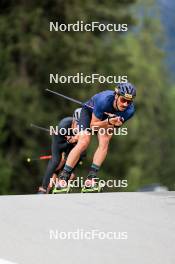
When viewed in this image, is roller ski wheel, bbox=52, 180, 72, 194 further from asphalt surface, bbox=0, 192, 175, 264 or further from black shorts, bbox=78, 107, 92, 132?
black shorts, bbox=78, 107, 92, 132

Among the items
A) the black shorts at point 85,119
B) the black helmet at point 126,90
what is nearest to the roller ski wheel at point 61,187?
the black shorts at point 85,119

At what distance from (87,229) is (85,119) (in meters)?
3.17

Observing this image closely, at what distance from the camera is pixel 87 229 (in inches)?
281

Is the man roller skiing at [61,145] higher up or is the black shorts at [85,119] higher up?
the black shorts at [85,119]

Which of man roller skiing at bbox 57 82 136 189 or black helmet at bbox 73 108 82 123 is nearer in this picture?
man roller skiing at bbox 57 82 136 189

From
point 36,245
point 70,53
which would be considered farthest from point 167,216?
point 70,53

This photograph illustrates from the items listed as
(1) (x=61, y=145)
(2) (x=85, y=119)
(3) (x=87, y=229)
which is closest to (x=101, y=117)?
(2) (x=85, y=119)

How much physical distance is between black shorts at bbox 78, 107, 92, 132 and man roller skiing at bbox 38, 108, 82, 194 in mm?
51

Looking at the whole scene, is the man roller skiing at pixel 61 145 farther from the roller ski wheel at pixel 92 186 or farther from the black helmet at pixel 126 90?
the black helmet at pixel 126 90

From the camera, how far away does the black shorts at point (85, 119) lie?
10.1m

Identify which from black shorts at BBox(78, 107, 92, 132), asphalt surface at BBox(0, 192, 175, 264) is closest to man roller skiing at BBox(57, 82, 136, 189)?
black shorts at BBox(78, 107, 92, 132)

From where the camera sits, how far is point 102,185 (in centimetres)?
1027

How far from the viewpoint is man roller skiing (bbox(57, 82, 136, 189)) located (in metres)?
10.0

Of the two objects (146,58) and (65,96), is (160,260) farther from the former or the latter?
(146,58)
